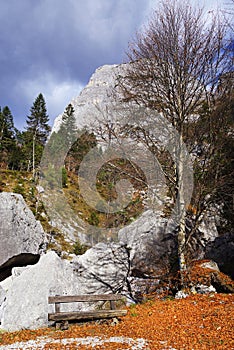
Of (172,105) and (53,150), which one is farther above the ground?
(53,150)

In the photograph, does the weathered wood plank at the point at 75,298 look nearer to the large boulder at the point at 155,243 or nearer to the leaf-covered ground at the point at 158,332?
the leaf-covered ground at the point at 158,332

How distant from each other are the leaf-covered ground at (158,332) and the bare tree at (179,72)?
1.65 metres

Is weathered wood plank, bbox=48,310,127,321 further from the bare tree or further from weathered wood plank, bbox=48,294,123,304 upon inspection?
the bare tree

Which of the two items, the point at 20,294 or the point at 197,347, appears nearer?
the point at 197,347

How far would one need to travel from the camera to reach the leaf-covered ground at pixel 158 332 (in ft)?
14.3

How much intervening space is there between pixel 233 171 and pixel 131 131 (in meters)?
3.22

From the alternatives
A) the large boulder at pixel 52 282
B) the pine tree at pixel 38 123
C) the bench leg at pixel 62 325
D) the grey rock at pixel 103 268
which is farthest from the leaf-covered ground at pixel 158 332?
the pine tree at pixel 38 123

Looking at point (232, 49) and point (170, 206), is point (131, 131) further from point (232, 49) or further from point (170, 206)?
point (232, 49)

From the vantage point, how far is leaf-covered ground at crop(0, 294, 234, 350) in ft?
14.3

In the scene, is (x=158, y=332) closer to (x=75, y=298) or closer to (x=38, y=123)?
(x=75, y=298)

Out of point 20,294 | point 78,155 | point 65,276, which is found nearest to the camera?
point 20,294

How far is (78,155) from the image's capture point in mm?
9008

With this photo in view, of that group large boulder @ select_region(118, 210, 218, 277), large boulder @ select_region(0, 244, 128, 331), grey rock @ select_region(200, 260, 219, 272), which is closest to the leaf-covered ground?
large boulder @ select_region(0, 244, 128, 331)

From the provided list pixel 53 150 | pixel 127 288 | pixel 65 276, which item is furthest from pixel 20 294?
pixel 53 150
